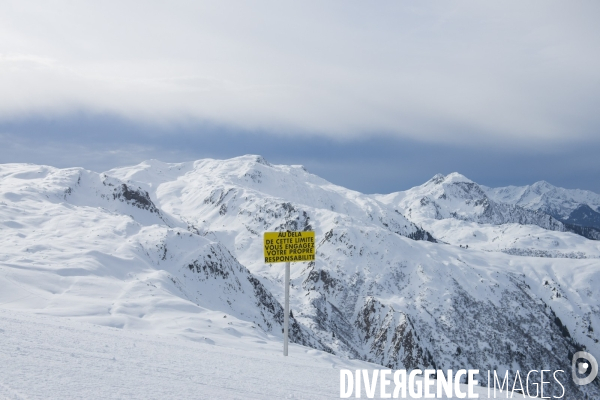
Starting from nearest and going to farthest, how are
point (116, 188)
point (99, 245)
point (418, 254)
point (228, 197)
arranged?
1. point (99, 245)
2. point (116, 188)
3. point (418, 254)
4. point (228, 197)

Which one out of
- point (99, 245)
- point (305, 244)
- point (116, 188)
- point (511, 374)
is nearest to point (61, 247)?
point (99, 245)

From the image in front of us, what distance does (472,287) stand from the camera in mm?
102375

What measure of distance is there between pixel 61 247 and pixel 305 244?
3757 centimetres

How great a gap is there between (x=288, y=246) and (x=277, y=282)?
81.8 m

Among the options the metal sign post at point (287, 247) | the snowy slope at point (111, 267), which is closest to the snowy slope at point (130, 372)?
the metal sign post at point (287, 247)

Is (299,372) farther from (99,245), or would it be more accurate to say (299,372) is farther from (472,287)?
(472,287)

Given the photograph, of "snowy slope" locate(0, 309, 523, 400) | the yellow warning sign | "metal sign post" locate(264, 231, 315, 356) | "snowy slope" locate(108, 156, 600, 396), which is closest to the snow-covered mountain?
"snowy slope" locate(108, 156, 600, 396)

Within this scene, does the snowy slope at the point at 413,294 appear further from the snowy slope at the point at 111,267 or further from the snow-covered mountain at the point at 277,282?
the snowy slope at the point at 111,267

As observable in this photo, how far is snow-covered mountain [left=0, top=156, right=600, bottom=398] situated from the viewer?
108 ft

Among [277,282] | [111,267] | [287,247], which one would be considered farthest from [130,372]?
[277,282]

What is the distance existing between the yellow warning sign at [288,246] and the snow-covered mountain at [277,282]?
9.95 m

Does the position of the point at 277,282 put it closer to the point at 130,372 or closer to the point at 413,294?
the point at 413,294

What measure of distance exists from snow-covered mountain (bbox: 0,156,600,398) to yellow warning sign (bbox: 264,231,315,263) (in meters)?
9.95

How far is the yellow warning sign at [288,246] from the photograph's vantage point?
54.8 feet
